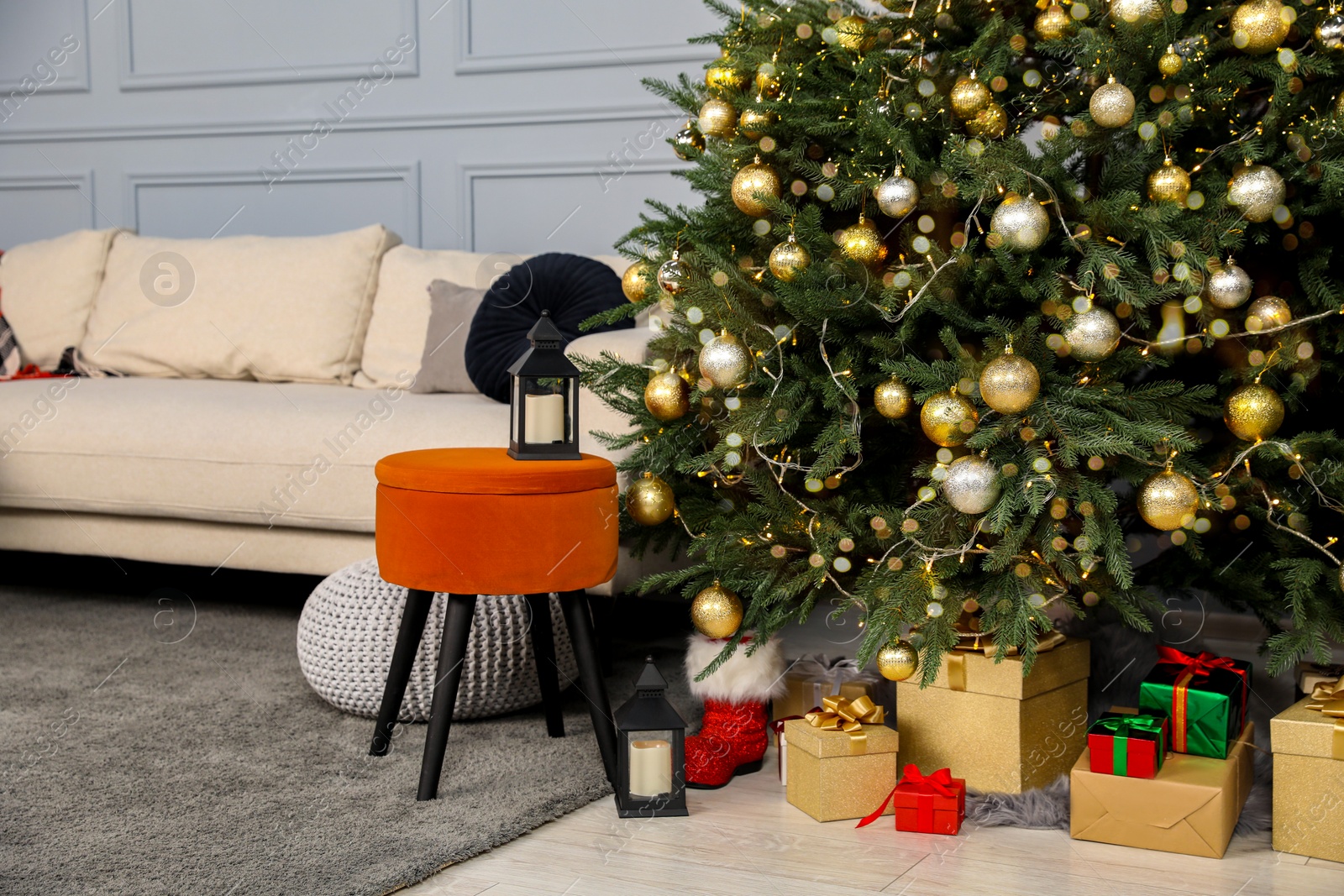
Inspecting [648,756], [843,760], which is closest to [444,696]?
[648,756]

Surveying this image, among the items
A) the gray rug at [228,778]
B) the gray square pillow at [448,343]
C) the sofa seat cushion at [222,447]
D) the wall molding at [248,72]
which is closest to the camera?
the gray rug at [228,778]

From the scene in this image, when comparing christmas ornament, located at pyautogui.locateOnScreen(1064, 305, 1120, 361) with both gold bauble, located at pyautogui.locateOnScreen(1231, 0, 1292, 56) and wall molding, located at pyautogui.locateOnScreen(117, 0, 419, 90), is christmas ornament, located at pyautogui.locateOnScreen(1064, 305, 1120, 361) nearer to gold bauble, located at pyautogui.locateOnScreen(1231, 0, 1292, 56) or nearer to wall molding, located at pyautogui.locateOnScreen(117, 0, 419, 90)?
gold bauble, located at pyautogui.locateOnScreen(1231, 0, 1292, 56)

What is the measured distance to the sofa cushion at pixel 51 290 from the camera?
2975mm

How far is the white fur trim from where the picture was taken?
162 cm

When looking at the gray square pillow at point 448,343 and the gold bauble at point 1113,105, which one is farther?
the gray square pillow at point 448,343

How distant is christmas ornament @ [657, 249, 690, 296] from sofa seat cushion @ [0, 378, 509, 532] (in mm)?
498

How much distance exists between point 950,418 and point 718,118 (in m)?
0.58

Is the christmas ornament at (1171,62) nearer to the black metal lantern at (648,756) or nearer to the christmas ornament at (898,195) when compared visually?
the christmas ornament at (898,195)

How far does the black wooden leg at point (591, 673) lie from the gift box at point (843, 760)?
0.24 metres

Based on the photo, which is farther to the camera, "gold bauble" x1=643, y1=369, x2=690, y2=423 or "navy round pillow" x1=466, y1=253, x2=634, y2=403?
"navy round pillow" x1=466, y1=253, x2=634, y2=403

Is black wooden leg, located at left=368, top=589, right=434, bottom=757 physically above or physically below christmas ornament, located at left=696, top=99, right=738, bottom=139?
below

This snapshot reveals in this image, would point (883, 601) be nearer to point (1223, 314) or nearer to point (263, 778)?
point (1223, 314)

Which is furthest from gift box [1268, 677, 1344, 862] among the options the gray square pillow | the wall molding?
the wall molding

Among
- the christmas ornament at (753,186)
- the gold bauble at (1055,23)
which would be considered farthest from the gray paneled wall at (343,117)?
the gold bauble at (1055,23)
